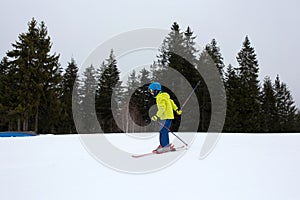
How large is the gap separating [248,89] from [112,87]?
15885 millimetres

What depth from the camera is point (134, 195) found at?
7.90ft

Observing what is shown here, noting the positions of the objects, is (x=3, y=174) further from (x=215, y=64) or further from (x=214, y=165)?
(x=215, y=64)

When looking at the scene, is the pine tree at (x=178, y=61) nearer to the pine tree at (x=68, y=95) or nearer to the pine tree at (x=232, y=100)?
the pine tree at (x=232, y=100)

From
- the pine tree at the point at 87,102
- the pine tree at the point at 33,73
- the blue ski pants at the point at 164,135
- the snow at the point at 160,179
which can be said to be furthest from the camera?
the pine tree at the point at 87,102

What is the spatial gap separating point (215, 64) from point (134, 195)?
86.8ft

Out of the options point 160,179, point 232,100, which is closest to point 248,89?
point 232,100

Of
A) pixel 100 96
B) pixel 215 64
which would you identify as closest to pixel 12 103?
pixel 100 96

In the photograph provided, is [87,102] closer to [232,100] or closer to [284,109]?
[232,100]

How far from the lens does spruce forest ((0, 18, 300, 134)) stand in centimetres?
2309

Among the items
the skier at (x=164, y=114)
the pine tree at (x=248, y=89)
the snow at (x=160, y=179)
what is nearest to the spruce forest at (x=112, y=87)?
the pine tree at (x=248, y=89)

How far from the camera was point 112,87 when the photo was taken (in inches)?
1141

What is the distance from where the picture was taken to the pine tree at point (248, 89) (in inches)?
1069

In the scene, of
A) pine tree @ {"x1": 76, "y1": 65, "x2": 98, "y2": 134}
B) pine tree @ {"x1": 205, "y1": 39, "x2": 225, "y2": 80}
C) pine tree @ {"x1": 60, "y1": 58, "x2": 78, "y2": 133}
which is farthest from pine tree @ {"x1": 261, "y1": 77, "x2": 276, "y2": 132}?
pine tree @ {"x1": 60, "y1": 58, "x2": 78, "y2": 133}

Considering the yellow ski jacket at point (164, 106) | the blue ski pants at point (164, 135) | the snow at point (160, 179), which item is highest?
the yellow ski jacket at point (164, 106)
